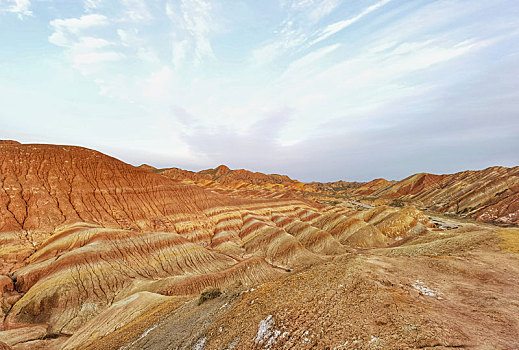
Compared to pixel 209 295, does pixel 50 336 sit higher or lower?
lower

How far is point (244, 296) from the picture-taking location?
445 inches

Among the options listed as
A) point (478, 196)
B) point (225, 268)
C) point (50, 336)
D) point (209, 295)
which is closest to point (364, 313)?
point (209, 295)

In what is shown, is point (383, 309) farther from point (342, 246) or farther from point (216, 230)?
point (216, 230)

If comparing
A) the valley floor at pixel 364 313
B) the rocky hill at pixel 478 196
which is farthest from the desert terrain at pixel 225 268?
the rocky hill at pixel 478 196

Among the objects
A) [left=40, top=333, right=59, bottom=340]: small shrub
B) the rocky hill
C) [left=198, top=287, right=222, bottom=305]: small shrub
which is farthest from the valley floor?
the rocky hill

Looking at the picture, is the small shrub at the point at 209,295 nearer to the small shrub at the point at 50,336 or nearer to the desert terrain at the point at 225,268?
the desert terrain at the point at 225,268

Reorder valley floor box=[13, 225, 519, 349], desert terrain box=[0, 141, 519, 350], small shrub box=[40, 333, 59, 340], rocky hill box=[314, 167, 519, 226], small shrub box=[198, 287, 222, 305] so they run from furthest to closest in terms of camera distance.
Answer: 1. rocky hill box=[314, 167, 519, 226]
2. small shrub box=[40, 333, 59, 340]
3. small shrub box=[198, 287, 222, 305]
4. desert terrain box=[0, 141, 519, 350]
5. valley floor box=[13, 225, 519, 349]

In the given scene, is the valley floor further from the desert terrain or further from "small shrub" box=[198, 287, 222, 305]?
"small shrub" box=[198, 287, 222, 305]

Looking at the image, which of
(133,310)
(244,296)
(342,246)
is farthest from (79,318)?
(342,246)

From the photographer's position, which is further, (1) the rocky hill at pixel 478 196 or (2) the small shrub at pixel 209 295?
(1) the rocky hill at pixel 478 196

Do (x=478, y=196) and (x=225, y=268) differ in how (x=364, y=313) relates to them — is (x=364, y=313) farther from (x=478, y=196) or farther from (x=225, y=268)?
(x=478, y=196)

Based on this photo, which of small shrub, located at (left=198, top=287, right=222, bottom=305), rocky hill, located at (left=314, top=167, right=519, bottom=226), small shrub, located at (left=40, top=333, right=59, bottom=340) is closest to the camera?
small shrub, located at (left=198, top=287, right=222, bottom=305)

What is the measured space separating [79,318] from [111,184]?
40051 mm

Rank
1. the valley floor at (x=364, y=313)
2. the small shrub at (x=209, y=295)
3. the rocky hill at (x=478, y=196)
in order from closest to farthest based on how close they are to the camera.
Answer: the valley floor at (x=364, y=313) → the small shrub at (x=209, y=295) → the rocky hill at (x=478, y=196)
